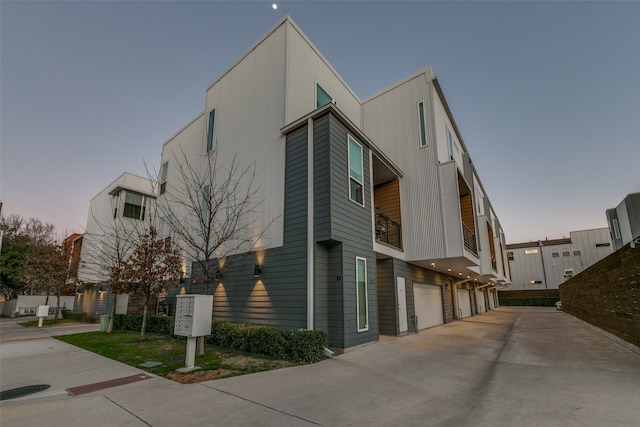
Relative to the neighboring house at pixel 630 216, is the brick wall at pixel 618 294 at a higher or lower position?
lower

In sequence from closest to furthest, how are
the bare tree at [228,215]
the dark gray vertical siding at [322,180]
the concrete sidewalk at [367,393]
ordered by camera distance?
the concrete sidewalk at [367,393] → the dark gray vertical siding at [322,180] → the bare tree at [228,215]

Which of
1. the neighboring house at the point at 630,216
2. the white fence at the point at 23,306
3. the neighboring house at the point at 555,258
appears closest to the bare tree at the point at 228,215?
the neighboring house at the point at 630,216

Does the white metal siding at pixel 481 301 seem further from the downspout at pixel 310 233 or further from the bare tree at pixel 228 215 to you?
the bare tree at pixel 228 215

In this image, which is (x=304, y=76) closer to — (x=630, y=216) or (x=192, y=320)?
(x=192, y=320)

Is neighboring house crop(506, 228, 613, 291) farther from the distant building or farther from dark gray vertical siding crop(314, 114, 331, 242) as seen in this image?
dark gray vertical siding crop(314, 114, 331, 242)

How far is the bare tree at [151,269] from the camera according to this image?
427 inches

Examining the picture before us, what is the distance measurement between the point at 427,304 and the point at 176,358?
10.8m

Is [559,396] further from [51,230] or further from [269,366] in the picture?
[51,230]

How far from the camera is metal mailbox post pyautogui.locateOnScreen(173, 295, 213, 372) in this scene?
600 cm

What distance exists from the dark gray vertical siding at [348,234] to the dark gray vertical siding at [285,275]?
92 centimetres

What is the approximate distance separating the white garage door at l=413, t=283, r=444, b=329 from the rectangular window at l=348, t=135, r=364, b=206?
220 inches

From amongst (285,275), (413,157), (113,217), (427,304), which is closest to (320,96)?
(413,157)

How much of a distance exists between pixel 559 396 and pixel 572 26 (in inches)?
509

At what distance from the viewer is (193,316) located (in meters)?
6.07
